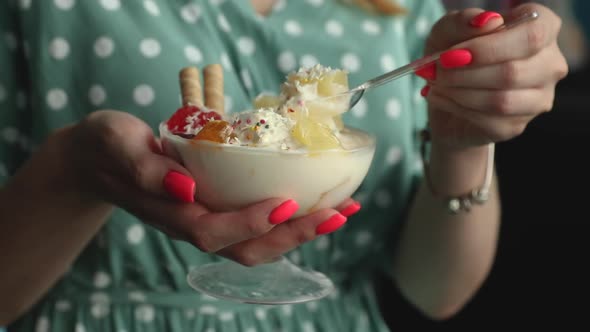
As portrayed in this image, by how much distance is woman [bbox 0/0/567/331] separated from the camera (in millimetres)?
618

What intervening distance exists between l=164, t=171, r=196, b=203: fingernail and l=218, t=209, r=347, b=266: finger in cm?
7

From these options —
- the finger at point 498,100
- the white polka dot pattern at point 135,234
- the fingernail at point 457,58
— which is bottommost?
the white polka dot pattern at point 135,234

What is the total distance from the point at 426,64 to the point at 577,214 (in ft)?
3.79

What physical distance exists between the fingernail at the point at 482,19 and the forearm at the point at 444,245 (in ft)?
0.70

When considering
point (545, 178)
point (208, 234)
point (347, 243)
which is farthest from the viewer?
point (545, 178)

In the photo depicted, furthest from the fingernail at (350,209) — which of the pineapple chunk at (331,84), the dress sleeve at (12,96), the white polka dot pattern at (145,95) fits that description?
the dress sleeve at (12,96)

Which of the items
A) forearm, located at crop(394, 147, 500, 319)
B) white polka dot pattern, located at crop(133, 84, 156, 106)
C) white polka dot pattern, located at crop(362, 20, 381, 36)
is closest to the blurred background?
forearm, located at crop(394, 147, 500, 319)

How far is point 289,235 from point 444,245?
434 millimetres

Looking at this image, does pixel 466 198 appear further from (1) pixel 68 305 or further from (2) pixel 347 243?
(1) pixel 68 305

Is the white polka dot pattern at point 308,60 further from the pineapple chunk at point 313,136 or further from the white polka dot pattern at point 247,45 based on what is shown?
the pineapple chunk at point 313,136

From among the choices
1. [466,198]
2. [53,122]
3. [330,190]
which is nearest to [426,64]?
[330,190]

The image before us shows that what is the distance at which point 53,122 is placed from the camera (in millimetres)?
844

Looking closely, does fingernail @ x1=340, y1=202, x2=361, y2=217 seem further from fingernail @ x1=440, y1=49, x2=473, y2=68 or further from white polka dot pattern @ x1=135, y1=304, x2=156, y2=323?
white polka dot pattern @ x1=135, y1=304, x2=156, y2=323

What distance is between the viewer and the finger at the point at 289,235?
0.58 metres
